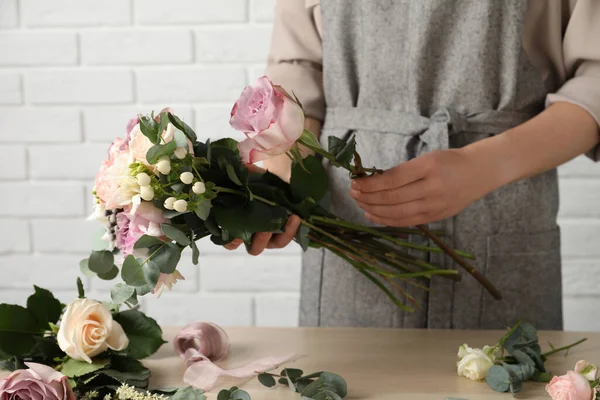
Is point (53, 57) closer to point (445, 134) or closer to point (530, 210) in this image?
point (445, 134)

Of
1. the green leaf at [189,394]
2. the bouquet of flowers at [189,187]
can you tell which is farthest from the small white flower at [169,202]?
the green leaf at [189,394]

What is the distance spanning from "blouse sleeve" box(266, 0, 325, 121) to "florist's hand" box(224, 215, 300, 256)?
38cm

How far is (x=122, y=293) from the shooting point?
0.86 metres

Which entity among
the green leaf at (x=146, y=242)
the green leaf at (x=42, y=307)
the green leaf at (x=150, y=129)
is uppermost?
the green leaf at (x=150, y=129)

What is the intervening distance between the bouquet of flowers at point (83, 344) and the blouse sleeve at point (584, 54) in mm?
718

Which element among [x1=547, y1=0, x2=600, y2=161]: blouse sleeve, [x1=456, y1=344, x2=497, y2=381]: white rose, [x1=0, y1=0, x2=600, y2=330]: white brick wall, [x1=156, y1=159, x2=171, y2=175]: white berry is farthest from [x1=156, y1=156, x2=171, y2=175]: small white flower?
[x1=0, y1=0, x2=600, y2=330]: white brick wall

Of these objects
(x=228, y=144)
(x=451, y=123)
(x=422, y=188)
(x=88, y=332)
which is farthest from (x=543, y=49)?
(x=88, y=332)

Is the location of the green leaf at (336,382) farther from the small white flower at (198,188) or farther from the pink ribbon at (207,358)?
the small white flower at (198,188)

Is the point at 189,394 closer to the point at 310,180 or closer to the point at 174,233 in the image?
the point at 174,233

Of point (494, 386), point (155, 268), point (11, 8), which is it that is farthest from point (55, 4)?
point (494, 386)

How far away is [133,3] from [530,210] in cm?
116

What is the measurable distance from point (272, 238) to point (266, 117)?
0.92 ft

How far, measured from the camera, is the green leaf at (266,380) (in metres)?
0.91

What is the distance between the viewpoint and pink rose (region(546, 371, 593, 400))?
80 cm
